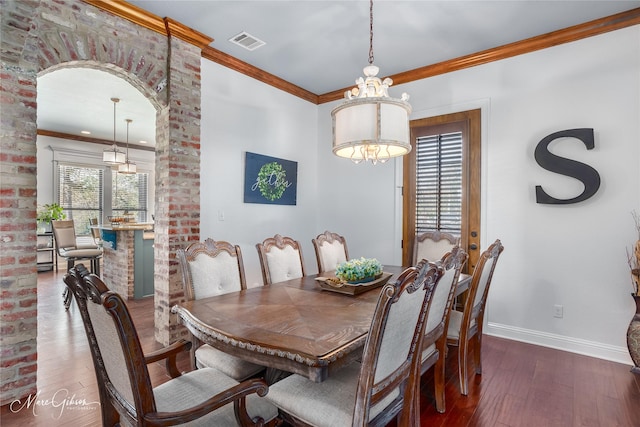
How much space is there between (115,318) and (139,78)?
262cm

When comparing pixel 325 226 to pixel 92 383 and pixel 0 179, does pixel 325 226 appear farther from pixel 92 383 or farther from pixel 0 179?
pixel 0 179

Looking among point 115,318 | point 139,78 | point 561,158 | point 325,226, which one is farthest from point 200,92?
point 561,158

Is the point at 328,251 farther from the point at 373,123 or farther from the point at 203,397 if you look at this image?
the point at 203,397

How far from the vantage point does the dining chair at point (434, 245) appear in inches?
130

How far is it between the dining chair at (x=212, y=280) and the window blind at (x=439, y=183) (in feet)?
7.75

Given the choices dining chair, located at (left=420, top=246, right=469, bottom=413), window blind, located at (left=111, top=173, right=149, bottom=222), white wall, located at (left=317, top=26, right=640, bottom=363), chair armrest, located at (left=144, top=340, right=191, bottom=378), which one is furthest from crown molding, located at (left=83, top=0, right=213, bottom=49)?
window blind, located at (left=111, top=173, right=149, bottom=222)

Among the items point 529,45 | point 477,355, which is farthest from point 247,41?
point 477,355

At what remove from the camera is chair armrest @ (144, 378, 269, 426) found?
107cm

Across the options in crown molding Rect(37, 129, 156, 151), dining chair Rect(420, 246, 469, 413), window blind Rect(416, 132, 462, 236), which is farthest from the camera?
crown molding Rect(37, 129, 156, 151)

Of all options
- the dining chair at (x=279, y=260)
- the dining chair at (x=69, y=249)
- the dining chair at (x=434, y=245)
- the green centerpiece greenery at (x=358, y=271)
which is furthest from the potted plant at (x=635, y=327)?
the dining chair at (x=69, y=249)

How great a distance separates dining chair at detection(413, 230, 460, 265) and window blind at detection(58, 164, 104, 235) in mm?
7403

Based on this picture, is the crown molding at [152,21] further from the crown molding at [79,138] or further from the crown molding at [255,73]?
the crown molding at [79,138]

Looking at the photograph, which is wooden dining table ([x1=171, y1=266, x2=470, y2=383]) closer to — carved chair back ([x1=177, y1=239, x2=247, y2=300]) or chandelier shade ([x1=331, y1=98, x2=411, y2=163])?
carved chair back ([x1=177, y1=239, x2=247, y2=300])

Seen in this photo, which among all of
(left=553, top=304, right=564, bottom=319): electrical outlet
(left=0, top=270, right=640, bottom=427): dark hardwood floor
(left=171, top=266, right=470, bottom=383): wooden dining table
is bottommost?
(left=0, top=270, right=640, bottom=427): dark hardwood floor
